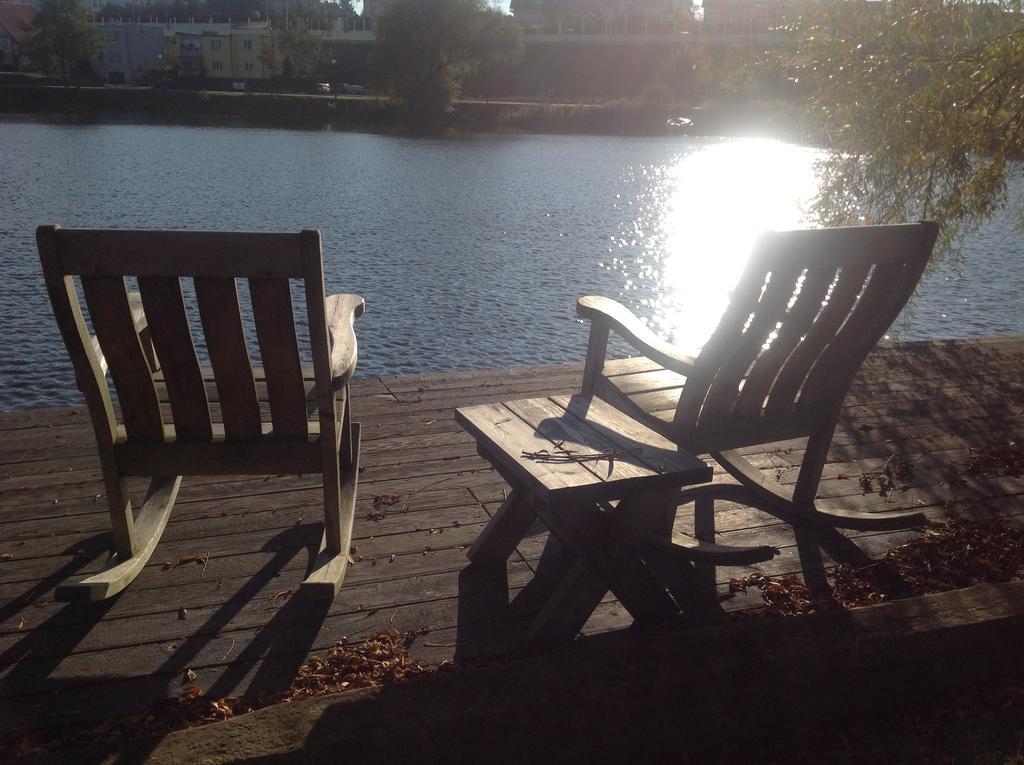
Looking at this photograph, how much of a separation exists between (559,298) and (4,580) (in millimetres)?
10468

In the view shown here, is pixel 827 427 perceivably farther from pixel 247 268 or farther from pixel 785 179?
pixel 785 179

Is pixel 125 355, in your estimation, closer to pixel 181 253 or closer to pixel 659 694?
pixel 181 253

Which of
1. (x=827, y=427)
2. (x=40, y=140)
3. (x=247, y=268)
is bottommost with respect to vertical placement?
(x=40, y=140)

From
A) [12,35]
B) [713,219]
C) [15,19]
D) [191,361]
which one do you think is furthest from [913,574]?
[15,19]

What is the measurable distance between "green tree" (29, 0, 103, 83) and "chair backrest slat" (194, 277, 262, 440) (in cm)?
6803

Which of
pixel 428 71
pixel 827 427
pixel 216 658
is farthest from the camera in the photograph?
pixel 428 71

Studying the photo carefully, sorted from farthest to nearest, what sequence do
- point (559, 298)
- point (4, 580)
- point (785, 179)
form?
1. point (785, 179)
2. point (559, 298)
3. point (4, 580)

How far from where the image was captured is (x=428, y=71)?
44062 mm

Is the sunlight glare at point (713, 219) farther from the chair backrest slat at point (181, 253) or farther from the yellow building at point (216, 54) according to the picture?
the yellow building at point (216, 54)

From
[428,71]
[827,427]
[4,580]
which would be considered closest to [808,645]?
[827,427]

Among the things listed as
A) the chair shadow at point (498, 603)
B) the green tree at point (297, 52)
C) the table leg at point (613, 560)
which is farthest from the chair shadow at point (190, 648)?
the green tree at point (297, 52)

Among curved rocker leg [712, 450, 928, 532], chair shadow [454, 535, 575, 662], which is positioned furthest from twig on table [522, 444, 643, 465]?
curved rocker leg [712, 450, 928, 532]

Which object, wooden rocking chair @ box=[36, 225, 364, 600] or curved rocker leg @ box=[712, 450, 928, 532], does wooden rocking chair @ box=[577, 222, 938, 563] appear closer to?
curved rocker leg @ box=[712, 450, 928, 532]

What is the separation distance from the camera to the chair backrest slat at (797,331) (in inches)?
104
